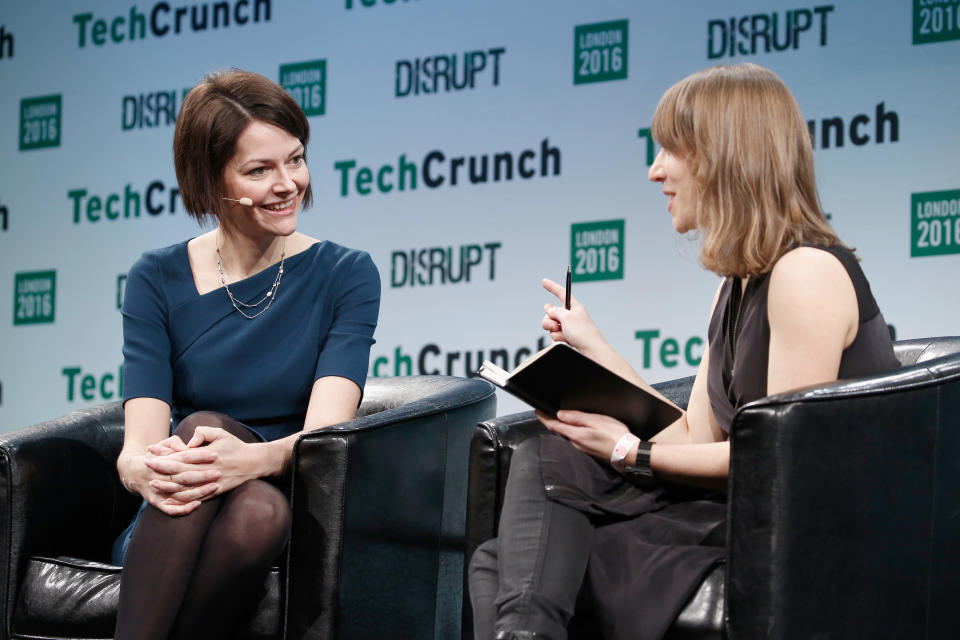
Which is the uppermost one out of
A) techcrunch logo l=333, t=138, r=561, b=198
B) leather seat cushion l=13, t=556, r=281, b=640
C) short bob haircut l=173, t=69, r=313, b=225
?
techcrunch logo l=333, t=138, r=561, b=198

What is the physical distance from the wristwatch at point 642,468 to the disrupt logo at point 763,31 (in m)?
1.90

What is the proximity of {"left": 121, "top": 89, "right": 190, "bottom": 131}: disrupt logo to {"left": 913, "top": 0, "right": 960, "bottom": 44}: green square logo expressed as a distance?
8.10 ft

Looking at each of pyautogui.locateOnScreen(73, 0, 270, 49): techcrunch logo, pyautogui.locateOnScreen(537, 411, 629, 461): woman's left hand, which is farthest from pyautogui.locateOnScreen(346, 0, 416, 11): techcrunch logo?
pyautogui.locateOnScreen(537, 411, 629, 461): woman's left hand

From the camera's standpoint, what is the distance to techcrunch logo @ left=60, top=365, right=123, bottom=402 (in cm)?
404

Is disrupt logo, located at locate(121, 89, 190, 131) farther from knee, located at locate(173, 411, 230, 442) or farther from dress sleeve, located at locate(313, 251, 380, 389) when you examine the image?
knee, located at locate(173, 411, 230, 442)

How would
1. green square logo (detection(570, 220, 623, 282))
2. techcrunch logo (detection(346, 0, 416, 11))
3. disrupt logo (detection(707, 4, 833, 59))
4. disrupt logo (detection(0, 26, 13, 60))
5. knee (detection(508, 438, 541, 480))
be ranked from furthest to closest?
disrupt logo (detection(0, 26, 13, 60)) < techcrunch logo (detection(346, 0, 416, 11)) < green square logo (detection(570, 220, 623, 282)) < disrupt logo (detection(707, 4, 833, 59)) < knee (detection(508, 438, 541, 480))

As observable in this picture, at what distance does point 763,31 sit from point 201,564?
227cm

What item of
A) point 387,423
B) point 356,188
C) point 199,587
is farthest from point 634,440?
point 356,188

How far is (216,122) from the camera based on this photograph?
217 centimetres

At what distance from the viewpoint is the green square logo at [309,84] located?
3.83 metres

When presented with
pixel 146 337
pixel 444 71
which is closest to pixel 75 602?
pixel 146 337

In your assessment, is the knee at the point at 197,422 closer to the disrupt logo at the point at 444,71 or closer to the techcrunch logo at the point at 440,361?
the techcrunch logo at the point at 440,361

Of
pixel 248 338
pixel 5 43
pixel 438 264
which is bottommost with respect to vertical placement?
pixel 248 338

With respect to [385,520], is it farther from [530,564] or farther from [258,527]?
[530,564]
